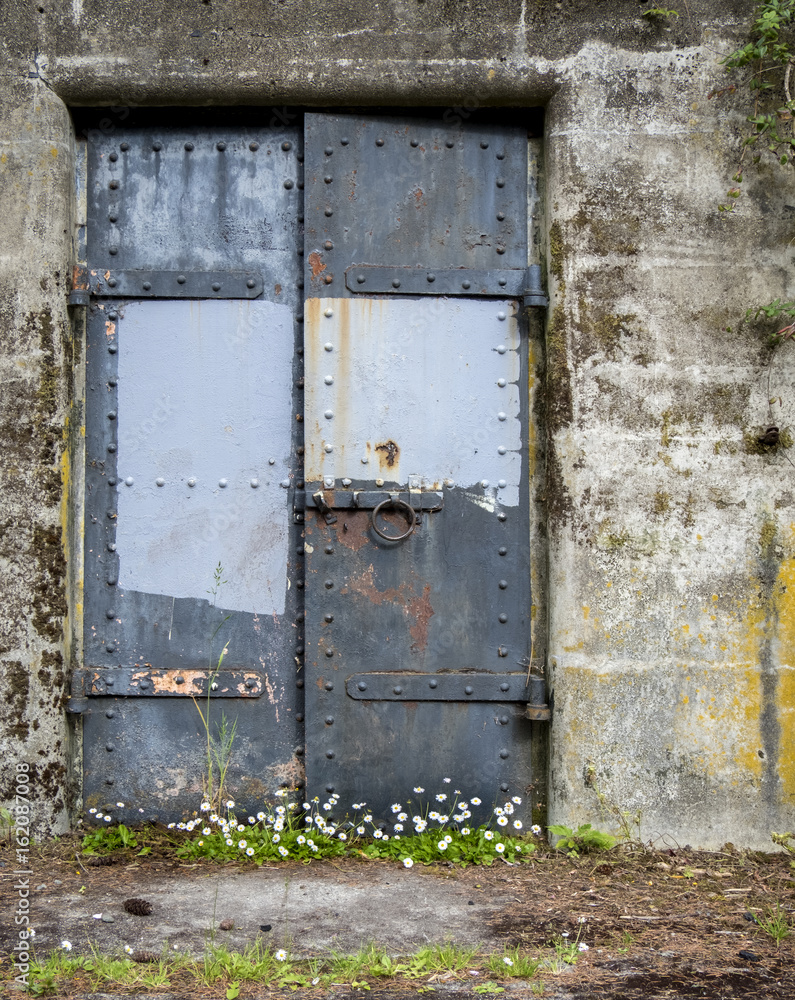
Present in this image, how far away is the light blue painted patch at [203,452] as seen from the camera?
328 centimetres

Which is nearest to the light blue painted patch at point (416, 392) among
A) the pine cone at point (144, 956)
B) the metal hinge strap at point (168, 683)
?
the metal hinge strap at point (168, 683)

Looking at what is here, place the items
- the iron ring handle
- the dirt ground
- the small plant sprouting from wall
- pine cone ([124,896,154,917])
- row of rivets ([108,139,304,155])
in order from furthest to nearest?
row of rivets ([108,139,304,155])
the iron ring handle
the small plant sprouting from wall
pine cone ([124,896,154,917])
the dirt ground

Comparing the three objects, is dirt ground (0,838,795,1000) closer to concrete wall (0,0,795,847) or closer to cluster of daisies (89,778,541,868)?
cluster of daisies (89,778,541,868)

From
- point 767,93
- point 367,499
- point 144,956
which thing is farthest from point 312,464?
point 767,93

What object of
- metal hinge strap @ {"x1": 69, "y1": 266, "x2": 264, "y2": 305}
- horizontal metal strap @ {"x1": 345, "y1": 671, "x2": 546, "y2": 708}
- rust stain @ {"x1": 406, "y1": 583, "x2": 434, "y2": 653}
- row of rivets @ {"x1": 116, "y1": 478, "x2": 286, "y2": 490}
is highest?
metal hinge strap @ {"x1": 69, "y1": 266, "x2": 264, "y2": 305}

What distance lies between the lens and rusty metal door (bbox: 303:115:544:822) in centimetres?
322

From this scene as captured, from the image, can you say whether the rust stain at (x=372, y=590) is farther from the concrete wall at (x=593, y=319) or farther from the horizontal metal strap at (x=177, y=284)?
the horizontal metal strap at (x=177, y=284)

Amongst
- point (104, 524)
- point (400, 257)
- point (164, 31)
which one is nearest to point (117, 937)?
point (104, 524)

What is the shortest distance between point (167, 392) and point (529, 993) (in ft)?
8.11

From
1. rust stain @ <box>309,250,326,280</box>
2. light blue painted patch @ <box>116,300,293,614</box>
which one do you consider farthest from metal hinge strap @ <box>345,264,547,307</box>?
light blue painted patch @ <box>116,300,293,614</box>

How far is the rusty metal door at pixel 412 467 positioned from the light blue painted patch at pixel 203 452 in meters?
0.19

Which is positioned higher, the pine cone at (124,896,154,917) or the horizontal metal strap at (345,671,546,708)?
the horizontal metal strap at (345,671,546,708)

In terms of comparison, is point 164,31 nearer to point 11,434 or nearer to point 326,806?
point 11,434

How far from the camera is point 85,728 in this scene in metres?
3.26
